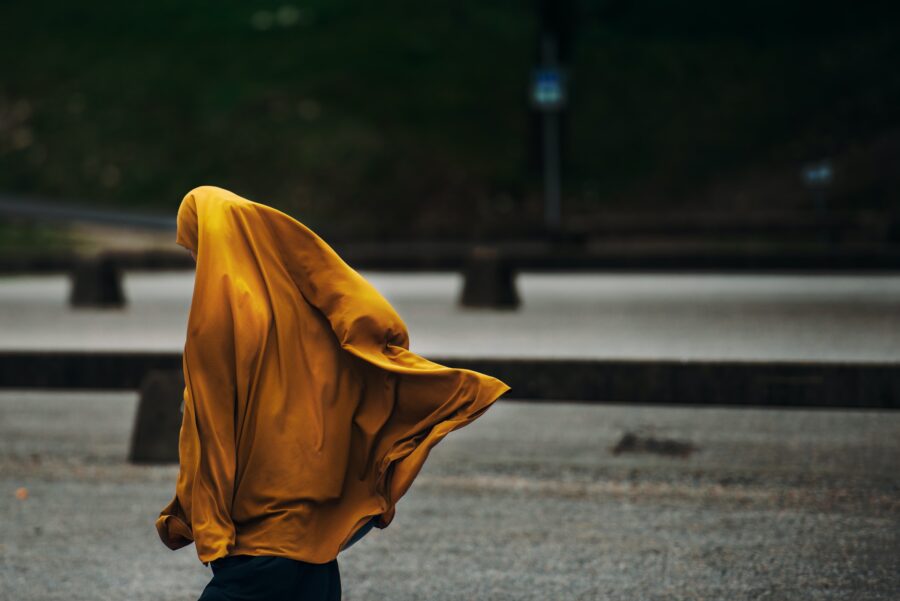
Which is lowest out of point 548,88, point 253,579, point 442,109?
point 442,109

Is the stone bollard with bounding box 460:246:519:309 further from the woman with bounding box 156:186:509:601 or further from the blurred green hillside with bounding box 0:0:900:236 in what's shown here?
the woman with bounding box 156:186:509:601

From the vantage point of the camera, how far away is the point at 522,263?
2291cm

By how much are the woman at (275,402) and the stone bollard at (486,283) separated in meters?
13.5

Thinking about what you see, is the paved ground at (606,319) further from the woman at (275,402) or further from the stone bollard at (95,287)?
the woman at (275,402)

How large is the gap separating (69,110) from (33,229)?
35.5ft

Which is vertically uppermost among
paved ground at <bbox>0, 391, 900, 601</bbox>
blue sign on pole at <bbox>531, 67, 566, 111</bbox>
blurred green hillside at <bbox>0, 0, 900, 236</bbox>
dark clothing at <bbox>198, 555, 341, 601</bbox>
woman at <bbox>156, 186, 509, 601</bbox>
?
woman at <bbox>156, 186, 509, 601</bbox>

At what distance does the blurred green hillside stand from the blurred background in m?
0.12

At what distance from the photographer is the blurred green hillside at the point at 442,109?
3694 cm

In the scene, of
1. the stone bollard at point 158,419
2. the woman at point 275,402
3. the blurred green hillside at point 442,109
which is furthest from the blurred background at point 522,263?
the woman at point 275,402

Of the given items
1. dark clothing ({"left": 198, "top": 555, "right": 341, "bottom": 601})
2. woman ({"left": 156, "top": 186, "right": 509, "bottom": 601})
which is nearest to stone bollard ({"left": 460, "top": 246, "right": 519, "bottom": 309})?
woman ({"left": 156, "top": 186, "right": 509, "bottom": 601})

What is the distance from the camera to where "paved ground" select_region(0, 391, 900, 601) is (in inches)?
210

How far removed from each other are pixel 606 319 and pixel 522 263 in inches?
274

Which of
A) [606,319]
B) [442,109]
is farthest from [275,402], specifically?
[442,109]

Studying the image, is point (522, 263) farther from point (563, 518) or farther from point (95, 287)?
point (563, 518)
